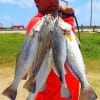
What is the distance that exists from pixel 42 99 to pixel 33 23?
69 cm

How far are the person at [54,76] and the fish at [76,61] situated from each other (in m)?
0.10

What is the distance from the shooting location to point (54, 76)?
13.6 ft

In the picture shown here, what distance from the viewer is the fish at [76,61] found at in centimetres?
396

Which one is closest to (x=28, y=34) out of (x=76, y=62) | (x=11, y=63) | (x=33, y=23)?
(x=33, y=23)

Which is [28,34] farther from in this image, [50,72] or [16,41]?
[16,41]

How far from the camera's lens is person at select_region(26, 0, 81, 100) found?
13.5 ft

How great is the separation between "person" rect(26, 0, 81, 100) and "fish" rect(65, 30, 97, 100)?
0.10m

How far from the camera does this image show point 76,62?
3963mm

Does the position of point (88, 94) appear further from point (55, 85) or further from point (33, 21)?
point (33, 21)

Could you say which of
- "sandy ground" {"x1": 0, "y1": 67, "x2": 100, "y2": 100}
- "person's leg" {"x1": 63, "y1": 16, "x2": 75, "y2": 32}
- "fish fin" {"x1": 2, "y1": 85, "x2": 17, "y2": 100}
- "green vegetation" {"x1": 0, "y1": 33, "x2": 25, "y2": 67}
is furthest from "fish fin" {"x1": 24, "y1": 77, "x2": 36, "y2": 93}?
"green vegetation" {"x1": 0, "y1": 33, "x2": 25, "y2": 67}

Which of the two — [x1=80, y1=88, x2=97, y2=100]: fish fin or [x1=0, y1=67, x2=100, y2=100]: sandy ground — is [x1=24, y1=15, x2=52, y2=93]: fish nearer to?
[x1=80, y1=88, x2=97, y2=100]: fish fin

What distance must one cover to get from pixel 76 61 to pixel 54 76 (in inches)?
11.4

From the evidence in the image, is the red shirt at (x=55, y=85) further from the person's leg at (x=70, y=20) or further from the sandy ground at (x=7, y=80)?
the sandy ground at (x=7, y=80)

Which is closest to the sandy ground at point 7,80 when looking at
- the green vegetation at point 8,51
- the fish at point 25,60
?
the green vegetation at point 8,51
